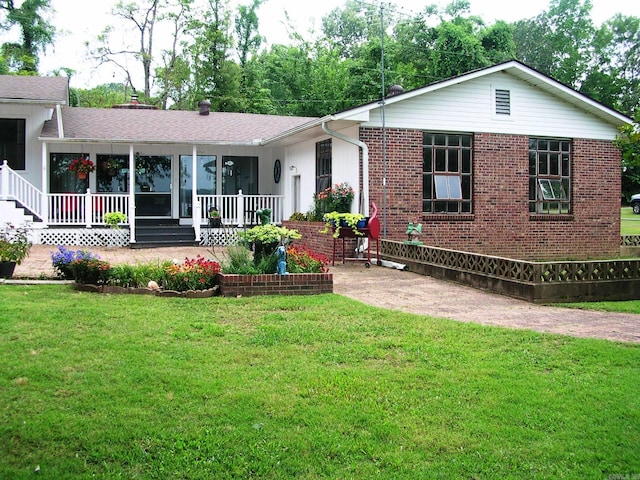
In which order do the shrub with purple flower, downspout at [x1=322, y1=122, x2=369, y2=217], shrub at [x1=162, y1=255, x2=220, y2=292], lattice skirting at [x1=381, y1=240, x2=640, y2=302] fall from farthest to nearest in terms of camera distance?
downspout at [x1=322, y1=122, x2=369, y2=217]
the shrub with purple flower
lattice skirting at [x1=381, y1=240, x2=640, y2=302]
shrub at [x1=162, y1=255, x2=220, y2=292]

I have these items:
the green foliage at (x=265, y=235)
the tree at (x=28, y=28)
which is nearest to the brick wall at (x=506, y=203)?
the green foliage at (x=265, y=235)

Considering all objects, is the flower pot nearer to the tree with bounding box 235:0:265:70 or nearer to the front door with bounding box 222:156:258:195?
the front door with bounding box 222:156:258:195

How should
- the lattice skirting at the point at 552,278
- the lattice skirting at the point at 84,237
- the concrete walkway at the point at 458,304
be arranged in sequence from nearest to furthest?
the concrete walkway at the point at 458,304 < the lattice skirting at the point at 552,278 < the lattice skirting at the point at 84,237

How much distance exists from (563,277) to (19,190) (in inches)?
543

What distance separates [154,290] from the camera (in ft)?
28.8

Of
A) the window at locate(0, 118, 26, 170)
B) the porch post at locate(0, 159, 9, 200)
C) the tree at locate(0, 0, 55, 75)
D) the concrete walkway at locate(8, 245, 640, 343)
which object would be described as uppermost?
the tree at locate(0, 0, 55, 75)

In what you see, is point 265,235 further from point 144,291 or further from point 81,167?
point 81,167

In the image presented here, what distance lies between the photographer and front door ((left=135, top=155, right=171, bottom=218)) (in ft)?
67.1

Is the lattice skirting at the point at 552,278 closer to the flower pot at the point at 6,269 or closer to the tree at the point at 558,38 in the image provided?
the flower pot at the point at 6,269

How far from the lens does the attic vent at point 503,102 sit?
1631 centimetres

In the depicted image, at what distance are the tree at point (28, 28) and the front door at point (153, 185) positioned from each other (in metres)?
24.8

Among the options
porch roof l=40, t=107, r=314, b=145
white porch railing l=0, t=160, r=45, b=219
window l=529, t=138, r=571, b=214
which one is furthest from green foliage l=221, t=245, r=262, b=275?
window l=529, t=138, r=571, b=214

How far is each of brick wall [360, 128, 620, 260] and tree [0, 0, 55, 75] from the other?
33.2 metres

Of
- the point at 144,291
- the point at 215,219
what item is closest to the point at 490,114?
the point at 215,219
